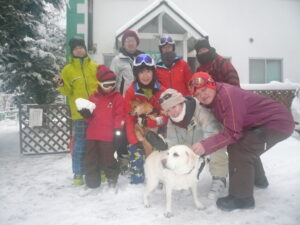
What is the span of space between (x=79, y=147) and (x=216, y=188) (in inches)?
80.0

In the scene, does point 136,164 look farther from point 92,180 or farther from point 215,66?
point 215,66

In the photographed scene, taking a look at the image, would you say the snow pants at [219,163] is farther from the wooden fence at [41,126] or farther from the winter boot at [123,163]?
the wooden fence at [41,126]

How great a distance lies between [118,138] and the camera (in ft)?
12.9

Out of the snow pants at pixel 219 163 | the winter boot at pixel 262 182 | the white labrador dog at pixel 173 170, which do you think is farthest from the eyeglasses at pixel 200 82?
the winter boot at pixel 262 182

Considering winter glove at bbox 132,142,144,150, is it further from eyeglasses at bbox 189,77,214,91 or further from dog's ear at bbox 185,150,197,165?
eyeglasses at bbox 189,77,214,91

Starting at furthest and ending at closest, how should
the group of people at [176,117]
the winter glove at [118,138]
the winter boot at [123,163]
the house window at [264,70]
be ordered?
the house window at [264,70]
the winter boot at [123,163]
the winter glove at [118,138]
the group of people at [176,117]

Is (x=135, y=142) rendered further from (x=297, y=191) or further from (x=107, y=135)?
(x=297, y=191)

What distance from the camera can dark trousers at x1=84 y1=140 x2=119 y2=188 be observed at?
12.6 ft

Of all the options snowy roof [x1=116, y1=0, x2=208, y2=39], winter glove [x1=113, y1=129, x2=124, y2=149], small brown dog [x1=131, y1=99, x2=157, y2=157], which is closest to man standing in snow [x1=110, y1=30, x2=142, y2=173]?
winter glove [x1=113, y1=129, x2=124, y2=149]

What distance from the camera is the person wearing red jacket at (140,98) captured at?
3641mm

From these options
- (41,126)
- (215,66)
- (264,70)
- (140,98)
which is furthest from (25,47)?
(264,70)

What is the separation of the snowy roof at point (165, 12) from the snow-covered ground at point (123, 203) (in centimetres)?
534

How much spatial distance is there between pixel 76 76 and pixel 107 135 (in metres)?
1.10

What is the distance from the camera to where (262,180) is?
3627 millimetres
